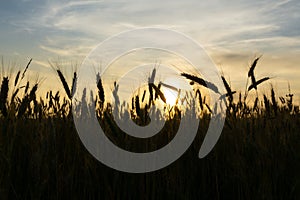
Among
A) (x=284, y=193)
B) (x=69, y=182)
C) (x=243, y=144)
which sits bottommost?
(x=284, y=193)

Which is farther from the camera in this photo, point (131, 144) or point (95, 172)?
point (131, 144)

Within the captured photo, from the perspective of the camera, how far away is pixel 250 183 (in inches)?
78.8

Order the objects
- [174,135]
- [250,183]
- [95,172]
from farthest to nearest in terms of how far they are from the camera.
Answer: [174,135], [250,183], [95,172]

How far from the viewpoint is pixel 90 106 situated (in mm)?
2482

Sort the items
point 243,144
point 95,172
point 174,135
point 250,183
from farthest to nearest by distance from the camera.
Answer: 1. point 174,135
2. point 243,144
3. point 250,183
4. point 95,172

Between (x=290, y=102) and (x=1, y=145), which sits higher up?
(x=290, y=102)

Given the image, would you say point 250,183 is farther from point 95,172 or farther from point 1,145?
point 1,145

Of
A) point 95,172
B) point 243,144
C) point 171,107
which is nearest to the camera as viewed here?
point 95,172

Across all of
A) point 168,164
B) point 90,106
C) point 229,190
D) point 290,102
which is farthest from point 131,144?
point 290,102

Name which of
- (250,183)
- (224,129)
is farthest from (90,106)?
(250,183)

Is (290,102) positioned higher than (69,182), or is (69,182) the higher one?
(290,102)

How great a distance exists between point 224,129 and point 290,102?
1562 mm

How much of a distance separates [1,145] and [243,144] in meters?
1.33

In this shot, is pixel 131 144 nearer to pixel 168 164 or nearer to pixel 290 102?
pixel 168 164
